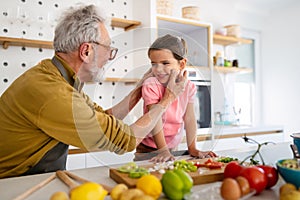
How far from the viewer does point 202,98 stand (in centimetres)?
124

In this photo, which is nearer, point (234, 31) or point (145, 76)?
point (145, 76)

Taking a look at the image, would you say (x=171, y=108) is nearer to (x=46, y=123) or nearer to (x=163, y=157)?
(x=163, y=157)

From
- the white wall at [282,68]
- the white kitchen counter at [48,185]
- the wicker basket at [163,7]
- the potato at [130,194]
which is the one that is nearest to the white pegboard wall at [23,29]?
the wicker basket at [163,7]

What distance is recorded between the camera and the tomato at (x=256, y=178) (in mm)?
626

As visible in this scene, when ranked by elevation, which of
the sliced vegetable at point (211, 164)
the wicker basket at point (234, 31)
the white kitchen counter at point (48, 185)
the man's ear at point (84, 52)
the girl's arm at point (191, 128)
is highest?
the wicker basket at point (234, 31)

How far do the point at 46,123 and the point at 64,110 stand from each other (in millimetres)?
75

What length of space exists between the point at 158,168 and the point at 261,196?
0.27 metres

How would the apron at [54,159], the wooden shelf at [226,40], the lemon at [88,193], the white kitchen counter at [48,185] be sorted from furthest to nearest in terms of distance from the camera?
the wooden shelf at [226,40] → the apron at [54,159] → the white kitchen counter at [48,185] → the lemon at [88,193]

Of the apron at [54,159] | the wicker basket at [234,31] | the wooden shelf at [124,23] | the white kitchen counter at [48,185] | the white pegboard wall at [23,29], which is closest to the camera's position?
the white kitchen counter at [48,185]

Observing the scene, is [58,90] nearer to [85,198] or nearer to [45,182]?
[45,182]

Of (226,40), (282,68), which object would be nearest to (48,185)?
(226,40)

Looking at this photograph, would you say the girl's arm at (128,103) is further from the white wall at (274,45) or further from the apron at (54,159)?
the white wall at (274,45)

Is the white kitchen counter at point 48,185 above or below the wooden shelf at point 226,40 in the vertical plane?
below

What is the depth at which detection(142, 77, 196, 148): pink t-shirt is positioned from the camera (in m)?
1.03
